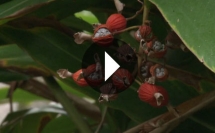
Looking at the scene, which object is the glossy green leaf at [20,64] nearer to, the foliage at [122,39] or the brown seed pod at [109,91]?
the foliage at [122,39]

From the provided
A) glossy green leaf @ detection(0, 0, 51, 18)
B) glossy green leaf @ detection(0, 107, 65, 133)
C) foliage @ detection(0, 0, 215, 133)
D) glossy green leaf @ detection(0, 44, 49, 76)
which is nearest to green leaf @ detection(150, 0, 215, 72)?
foliage @ detection(0, 0, 215, 133)

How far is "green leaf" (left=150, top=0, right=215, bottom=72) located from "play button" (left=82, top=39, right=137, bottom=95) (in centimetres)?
6

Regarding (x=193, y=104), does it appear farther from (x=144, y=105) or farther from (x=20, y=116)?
(x=20, y=116)


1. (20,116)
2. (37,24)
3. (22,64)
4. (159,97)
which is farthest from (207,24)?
(20,116)

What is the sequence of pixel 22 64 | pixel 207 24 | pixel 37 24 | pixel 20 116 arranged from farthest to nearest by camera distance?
pixel 20 116
pixel 22 64
pixel 37 24
pixel 207 24

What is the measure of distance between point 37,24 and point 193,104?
0.21 metres

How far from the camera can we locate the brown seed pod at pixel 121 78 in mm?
449

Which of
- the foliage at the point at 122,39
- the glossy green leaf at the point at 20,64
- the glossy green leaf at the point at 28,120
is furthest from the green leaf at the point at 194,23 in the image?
the glossy green leaf at the point at 28,120

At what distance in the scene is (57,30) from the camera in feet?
1.97

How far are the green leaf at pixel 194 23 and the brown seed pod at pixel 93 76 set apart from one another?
0.09m

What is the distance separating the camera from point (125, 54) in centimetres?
46

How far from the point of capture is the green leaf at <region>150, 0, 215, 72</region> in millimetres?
383
